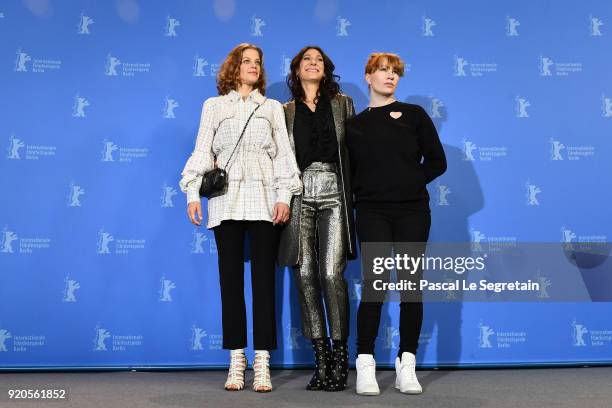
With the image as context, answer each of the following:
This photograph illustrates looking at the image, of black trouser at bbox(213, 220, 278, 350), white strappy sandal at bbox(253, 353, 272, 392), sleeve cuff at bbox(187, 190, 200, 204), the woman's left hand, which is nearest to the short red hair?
the woman's left hand

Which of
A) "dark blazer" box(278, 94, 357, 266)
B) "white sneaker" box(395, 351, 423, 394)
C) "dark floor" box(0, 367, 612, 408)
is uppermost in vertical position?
"dark blazer" box(278, 94, 357, 266)

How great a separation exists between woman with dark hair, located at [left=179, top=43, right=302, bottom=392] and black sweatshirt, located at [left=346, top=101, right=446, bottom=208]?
0.28m

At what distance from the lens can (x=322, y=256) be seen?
108 inches

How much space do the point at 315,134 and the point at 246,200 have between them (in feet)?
1.37

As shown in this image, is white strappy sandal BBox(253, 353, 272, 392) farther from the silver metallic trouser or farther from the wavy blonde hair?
the wavy blonde hair

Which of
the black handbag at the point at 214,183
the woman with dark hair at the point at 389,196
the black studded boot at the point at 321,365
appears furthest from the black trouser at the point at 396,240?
the black handbag at the point at 214,183

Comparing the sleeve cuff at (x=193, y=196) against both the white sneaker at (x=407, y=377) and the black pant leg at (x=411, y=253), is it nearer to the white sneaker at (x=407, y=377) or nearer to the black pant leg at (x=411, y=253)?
the black pant leg at (x=411, y=253)

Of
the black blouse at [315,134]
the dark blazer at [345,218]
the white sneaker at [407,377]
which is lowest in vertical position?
the white sneaker at [407,377]

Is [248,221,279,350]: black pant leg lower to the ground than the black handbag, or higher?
lower

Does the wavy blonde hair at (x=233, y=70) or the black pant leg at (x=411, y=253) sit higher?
the wavy blonde hair at (x=233, y=70)

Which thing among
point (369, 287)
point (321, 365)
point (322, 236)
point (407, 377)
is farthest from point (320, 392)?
point (322, 236)

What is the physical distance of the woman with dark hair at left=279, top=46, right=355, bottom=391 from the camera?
107 inches

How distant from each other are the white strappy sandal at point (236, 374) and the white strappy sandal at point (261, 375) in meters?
0.07

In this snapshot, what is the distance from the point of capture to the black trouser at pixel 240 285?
2.75 m
